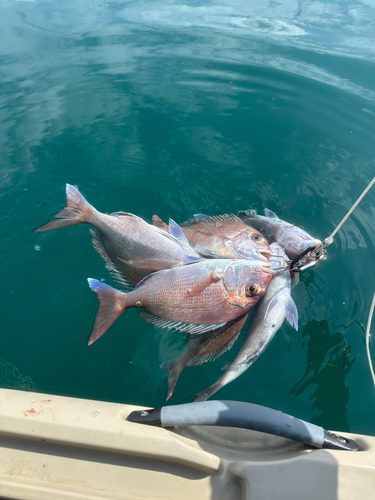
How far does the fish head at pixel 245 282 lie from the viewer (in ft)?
8.52

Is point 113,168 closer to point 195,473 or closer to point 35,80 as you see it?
point 35,80

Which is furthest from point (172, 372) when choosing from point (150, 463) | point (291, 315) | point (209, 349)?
point (291, 315)

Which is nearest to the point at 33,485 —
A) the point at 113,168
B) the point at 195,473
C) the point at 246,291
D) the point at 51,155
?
the point at 195,473

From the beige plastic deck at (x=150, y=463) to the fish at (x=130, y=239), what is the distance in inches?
50.4

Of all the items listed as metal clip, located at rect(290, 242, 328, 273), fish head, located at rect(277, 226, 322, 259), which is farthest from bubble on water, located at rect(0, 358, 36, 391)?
fish head, located at rect(277, 226, 322, 259)

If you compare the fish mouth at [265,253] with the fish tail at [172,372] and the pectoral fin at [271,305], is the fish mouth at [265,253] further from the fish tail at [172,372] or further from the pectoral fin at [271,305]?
the fish tail at [172,372]

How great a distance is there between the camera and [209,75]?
6172 millimetres

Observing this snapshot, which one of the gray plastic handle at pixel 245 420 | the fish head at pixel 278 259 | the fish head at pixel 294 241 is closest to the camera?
the gray plastic handle at pixel 245 420

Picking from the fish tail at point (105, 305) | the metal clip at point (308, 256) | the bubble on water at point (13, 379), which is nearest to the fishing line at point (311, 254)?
the metal clip at point (308, 256)

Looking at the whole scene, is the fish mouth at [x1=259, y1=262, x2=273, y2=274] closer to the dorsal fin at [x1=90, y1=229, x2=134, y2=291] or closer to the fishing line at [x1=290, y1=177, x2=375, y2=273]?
the fishing line at [x1=290, y1=177, x2=375, y2=273]

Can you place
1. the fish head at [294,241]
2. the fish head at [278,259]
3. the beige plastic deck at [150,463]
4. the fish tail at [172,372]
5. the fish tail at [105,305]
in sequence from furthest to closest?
the fish head at [294,241] < the fish head at [278,259] < the fish tail at [172,372] < the fish tail at [105,305] < the beige plastic deck at [150,463]

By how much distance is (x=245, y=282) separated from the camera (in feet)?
8.54

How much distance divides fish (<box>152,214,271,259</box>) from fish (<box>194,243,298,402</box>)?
1.08 ft

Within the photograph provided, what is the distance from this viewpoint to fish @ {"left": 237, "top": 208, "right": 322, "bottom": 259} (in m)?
3.13
